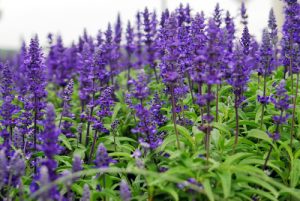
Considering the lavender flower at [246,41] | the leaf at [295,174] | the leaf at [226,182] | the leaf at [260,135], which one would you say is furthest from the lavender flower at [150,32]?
the leaf at [226,182]

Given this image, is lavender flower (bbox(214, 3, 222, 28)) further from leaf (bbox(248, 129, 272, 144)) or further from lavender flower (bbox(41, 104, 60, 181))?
lavender flower (bbox(41, 104, 60, 181))

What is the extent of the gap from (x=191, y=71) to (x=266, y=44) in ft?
3.73

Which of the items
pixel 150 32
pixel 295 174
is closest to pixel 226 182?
pixel 295 174

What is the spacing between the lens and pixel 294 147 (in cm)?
561

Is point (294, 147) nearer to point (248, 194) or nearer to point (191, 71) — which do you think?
point (248, 194)

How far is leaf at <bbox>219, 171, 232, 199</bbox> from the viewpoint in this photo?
422cm

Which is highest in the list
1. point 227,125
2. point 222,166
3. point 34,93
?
point 34,93

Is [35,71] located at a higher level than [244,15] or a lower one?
lower

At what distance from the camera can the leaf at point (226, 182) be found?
13.8ft

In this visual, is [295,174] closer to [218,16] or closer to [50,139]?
[50,139]

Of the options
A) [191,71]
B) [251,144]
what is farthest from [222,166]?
[191,71]

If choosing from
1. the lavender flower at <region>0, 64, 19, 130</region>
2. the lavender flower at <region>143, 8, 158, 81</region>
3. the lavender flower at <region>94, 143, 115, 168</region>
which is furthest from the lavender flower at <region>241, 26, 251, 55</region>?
the lavender flower at <region>0, 64, 19, 130</region>

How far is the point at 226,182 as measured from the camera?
433 cm

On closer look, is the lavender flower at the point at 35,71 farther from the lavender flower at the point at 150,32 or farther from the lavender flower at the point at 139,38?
the lavender flower at the point at 139,38
